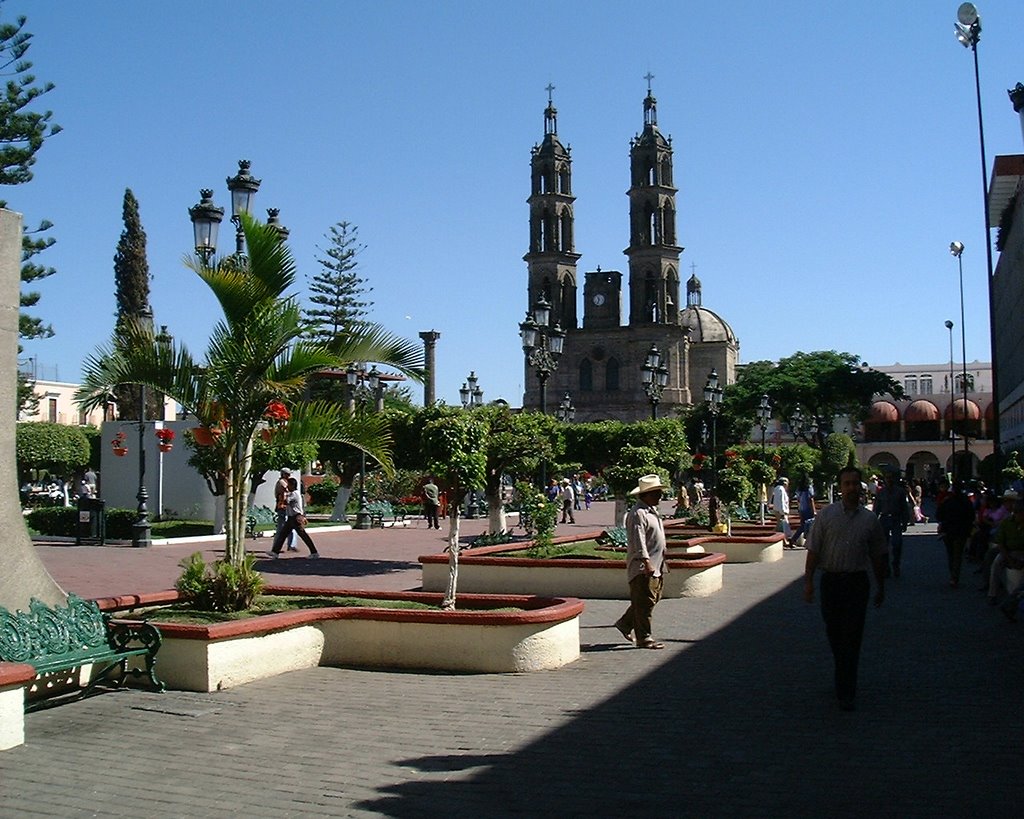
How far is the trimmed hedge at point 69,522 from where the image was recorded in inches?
898

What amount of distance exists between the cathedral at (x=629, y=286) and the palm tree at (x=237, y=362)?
75448mm

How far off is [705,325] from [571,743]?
314ft

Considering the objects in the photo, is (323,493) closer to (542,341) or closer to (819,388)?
(542,341)

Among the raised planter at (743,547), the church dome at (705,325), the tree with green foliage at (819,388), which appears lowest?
the raised planter at (743,547)

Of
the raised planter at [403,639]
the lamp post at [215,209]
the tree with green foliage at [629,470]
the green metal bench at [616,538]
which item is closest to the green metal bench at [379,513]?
the tree with green foliage at [629,470]

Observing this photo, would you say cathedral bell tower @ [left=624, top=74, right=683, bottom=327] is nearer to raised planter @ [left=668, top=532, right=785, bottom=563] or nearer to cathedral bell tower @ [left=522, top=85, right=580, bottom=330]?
cathedral bell tower @ [left=522, top=85, right=580, bottom=330]

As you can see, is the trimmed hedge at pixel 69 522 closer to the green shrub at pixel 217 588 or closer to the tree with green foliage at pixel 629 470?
the tree with green foliage at pixel 629 470

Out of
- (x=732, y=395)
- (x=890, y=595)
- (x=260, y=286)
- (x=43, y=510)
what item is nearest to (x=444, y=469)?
(x=260, y=286)

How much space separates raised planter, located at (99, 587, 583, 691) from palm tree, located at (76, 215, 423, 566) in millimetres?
904

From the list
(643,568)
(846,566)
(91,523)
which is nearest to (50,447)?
(91,523)

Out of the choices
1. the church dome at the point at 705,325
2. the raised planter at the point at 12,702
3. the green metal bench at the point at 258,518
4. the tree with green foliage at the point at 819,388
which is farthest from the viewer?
the church dome at the point at 705,325

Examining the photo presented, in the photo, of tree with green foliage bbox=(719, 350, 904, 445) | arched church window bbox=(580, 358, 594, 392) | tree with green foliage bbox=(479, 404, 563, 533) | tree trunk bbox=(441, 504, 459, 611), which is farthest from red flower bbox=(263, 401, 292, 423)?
arched church window bbox=(580, 358, 594, 392)

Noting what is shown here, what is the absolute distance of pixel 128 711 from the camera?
700 centimetres

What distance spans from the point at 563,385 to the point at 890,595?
246ft
